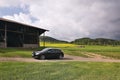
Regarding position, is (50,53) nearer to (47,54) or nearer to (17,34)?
(47,54)

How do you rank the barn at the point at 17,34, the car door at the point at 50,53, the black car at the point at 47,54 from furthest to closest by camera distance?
the barn at the point at 17,34, the car door at the point at 50,53, the black car at the point at 47,54

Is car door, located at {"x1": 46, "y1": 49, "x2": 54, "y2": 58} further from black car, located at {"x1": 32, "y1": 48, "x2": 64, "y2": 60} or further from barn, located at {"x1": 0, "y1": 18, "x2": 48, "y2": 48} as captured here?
barn, located at {"x1": 0, "y1": 18, "x2": 48, "y2": 48}

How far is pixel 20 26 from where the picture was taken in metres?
53.0

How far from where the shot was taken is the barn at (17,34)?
48.0m

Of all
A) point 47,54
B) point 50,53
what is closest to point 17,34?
point 50,53

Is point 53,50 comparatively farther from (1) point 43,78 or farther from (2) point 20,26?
Result: (2) point 20,26

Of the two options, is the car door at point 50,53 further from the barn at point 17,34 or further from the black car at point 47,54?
the barn at point 17,34

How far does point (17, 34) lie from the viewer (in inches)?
2096

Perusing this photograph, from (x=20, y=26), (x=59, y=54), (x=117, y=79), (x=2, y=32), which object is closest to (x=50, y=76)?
(x=117, y=79)

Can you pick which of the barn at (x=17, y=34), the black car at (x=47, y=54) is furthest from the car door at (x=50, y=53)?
the barn at (x=17, y=34)

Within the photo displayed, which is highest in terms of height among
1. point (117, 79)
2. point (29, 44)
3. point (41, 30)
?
point (41, 30)

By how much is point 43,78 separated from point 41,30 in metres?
46.0

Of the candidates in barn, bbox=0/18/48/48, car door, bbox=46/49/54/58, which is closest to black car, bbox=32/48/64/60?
car door, bbox=46/49/54/58

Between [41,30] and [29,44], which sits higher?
[41,30]
